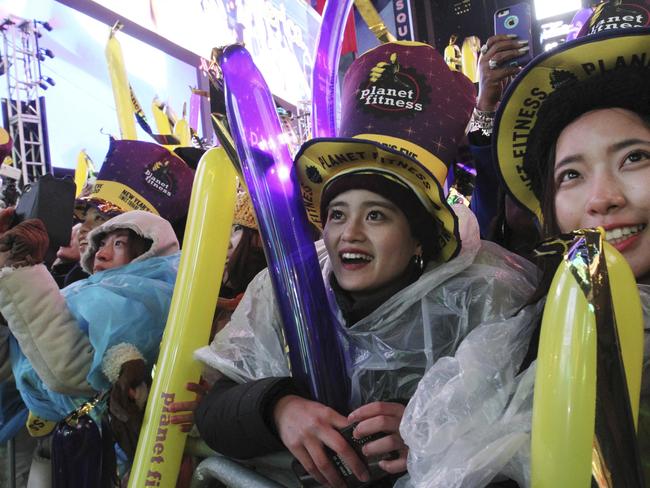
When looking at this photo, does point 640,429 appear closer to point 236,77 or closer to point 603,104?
point 603,104

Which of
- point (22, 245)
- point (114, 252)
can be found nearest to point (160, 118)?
point (114, 252)

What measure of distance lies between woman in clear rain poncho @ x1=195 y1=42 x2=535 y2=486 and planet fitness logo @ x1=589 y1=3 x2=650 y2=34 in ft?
0.92

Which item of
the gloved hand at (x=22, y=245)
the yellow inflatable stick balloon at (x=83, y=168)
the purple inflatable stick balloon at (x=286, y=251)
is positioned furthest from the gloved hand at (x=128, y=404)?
the yellow inflatable stick balloon at (x=83, y=168)

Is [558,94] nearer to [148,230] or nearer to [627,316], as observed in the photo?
[627,316]

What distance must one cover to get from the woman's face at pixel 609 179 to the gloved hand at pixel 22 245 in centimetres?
124

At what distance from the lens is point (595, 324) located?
1.48 ft

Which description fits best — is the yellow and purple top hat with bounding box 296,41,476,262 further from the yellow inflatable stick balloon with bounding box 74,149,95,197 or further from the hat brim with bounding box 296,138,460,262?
A: the yellow inflatable stick balloon with bounding box 74,149,95,197

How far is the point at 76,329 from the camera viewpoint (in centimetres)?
141

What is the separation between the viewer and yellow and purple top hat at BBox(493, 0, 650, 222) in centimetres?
77

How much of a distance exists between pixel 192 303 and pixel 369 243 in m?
0.39

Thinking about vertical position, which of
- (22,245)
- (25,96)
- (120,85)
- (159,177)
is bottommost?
(22,245)

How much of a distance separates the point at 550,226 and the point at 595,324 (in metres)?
0.42

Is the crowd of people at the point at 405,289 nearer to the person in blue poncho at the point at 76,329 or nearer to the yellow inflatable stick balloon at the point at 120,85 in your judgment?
the person in blue poncho at the point at 76,329

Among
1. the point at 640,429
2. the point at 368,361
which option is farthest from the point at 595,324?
the point at 368,361
